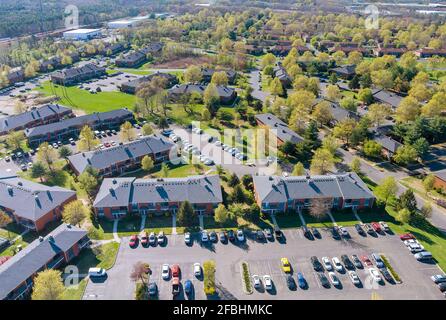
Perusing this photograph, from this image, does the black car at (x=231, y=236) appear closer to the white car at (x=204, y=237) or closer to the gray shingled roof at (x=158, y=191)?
the white car at (x=204, y=237)

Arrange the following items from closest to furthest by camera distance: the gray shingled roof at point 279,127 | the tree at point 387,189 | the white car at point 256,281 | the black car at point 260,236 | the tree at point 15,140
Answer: the white car at point 256,281 → the black car at point 260,236 → the tree at point 387,189 → the tree at point 15,140 → the gray shingled roof at point 279,127

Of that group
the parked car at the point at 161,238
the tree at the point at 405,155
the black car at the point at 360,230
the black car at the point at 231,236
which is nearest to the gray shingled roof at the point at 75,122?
the parked car at the point at 161,238

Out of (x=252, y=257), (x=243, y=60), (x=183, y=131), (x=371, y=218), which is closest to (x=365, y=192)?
(x=371, y=218)

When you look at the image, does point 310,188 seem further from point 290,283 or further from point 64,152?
point 64,152

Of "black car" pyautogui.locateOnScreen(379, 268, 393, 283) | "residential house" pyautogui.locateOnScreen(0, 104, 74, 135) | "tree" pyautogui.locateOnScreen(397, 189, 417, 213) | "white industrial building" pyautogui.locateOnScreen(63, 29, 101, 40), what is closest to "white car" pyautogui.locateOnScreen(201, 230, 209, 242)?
"black car" pyautogui.locateOnScreen(379, 268, 393, 283)

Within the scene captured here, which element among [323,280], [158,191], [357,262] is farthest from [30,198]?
[357,262]
